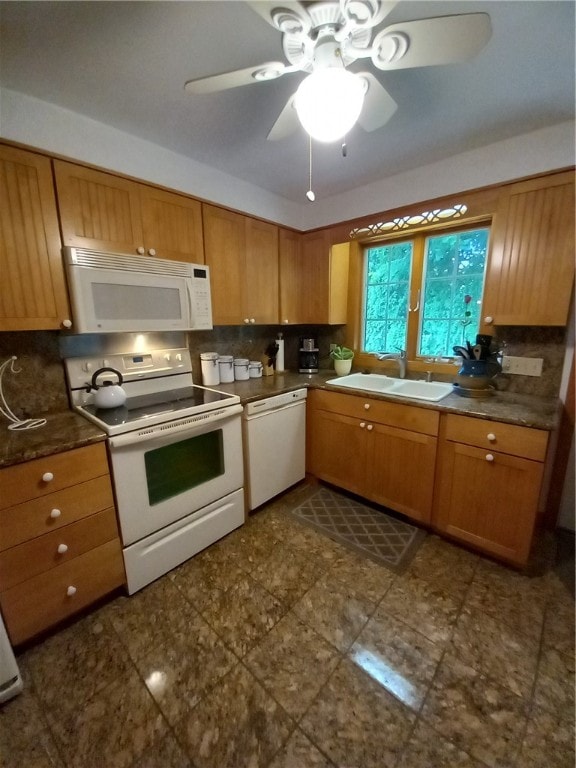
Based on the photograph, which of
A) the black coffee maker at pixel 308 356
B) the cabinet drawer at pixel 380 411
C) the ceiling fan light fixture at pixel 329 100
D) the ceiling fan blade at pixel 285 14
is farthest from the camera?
the black coffee maker at pixel 308 356

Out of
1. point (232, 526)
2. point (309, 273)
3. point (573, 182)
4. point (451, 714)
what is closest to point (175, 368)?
point (232, 526)

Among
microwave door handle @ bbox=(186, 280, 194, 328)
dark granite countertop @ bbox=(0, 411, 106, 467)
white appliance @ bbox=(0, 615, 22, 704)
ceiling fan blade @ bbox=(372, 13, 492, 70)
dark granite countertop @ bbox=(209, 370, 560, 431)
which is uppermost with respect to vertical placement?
ceiling fan blade @ bbox=(372, 13, 492, 70)

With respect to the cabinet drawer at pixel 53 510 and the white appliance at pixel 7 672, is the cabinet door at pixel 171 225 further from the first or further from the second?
the white appliance at pixel 7 672

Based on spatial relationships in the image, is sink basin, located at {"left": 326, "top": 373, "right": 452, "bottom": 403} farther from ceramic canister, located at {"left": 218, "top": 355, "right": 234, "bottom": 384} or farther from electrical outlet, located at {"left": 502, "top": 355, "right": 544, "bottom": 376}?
ceramic canister, located at {"left": 218, "top": 355, "right": 234, "bottom": 384}

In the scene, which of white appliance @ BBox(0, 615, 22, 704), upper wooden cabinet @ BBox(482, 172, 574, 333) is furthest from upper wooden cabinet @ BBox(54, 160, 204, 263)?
upper wooden cabinet @ BBox(482, 172, 574, 333)

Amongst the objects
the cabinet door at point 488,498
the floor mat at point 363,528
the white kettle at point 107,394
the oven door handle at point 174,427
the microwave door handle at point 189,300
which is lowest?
the floor mat at point 363,528

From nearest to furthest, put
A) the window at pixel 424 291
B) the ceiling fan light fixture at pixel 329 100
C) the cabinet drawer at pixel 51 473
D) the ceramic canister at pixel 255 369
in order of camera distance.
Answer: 1. the ceiling fan light fixture at pixel 329 100
2. the cabinet drawer at pixel 51 473
3. the window at pixel 424 291
4. the ceramic canister at pixel 255 369

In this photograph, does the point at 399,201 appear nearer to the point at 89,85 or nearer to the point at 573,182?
the point at 573,182

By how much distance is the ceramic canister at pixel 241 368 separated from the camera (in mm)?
2414

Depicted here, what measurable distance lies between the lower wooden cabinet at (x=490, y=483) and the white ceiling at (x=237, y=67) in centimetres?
156

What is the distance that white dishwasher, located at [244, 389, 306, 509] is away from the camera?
6.52 feet

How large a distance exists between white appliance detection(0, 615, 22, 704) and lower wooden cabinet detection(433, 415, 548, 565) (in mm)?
2091

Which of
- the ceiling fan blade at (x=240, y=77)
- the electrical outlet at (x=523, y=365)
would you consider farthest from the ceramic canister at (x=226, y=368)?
the electrical outlet at (x=523, y=365)

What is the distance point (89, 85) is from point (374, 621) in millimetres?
2735
